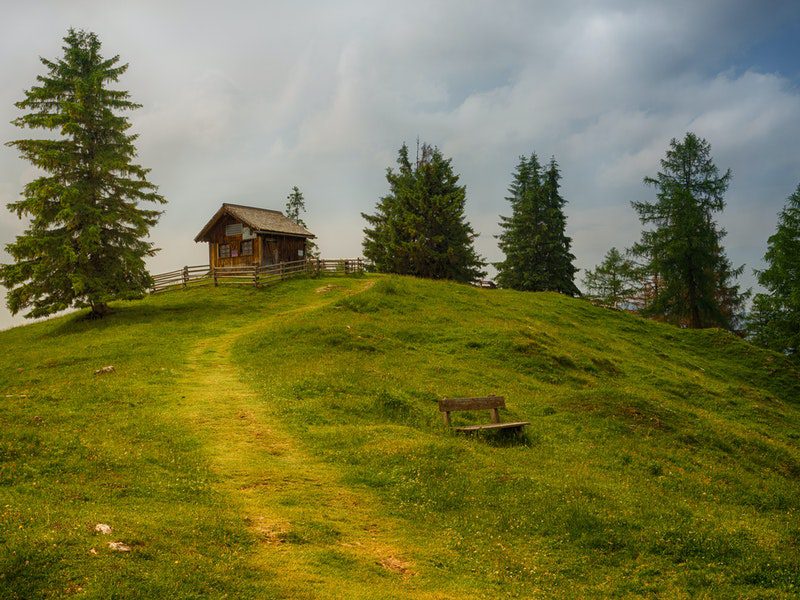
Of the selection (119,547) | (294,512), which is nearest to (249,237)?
(294,512)

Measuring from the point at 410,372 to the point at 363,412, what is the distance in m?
6.16

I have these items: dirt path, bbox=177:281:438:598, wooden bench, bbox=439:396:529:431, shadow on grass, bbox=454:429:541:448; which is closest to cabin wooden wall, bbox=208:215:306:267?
dirt path, bbox=177:281:438:598

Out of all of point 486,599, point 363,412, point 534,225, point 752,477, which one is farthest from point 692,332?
point 486,599

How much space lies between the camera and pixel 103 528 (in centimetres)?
998

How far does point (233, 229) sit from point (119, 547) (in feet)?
168

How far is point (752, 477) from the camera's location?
1856cm

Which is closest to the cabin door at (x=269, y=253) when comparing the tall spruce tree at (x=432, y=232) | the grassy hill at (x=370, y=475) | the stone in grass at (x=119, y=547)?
the tall spruce tree at (x=432, y=232)

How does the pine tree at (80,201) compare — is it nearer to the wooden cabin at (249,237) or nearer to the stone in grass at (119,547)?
the wooden cabin at (249,237)

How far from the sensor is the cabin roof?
55562 millimetres

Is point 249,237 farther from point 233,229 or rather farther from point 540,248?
point 540,248

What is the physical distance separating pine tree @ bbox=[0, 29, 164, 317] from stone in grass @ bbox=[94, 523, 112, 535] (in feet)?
97.2

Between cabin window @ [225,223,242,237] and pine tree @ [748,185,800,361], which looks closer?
pine tree @ [748,185,800,361]

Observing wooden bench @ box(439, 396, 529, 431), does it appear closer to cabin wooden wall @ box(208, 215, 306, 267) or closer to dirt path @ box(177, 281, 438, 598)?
dirt path @ box(177, 281, 438, 598)

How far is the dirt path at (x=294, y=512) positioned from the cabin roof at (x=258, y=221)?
36925 millimetres
